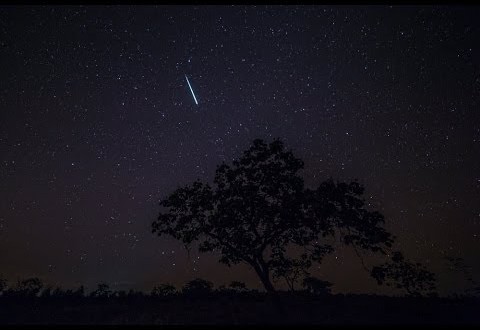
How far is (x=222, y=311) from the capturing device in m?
23.2

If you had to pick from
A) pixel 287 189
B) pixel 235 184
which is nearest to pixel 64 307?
pixel 235 184

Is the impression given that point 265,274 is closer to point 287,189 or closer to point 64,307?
point 287,189

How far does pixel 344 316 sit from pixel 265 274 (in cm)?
582

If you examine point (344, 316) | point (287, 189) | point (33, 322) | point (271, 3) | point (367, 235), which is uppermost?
point (287, 189)

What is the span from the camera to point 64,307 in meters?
25.4

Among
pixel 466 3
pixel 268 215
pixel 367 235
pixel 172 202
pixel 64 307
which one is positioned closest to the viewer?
pixel 466 3

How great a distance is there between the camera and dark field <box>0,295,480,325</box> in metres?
20.7

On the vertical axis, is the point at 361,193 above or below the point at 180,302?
above

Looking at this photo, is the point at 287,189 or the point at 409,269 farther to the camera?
the point at 409,269

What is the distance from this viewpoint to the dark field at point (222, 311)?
2067 centimetres

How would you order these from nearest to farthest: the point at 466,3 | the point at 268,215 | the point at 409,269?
the point at 466,3 → the point at 268,215 → the point at 409,269

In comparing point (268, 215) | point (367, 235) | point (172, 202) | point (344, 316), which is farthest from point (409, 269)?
point (172, 202)

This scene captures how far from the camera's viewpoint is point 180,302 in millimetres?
26234

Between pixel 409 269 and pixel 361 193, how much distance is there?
26.4m
